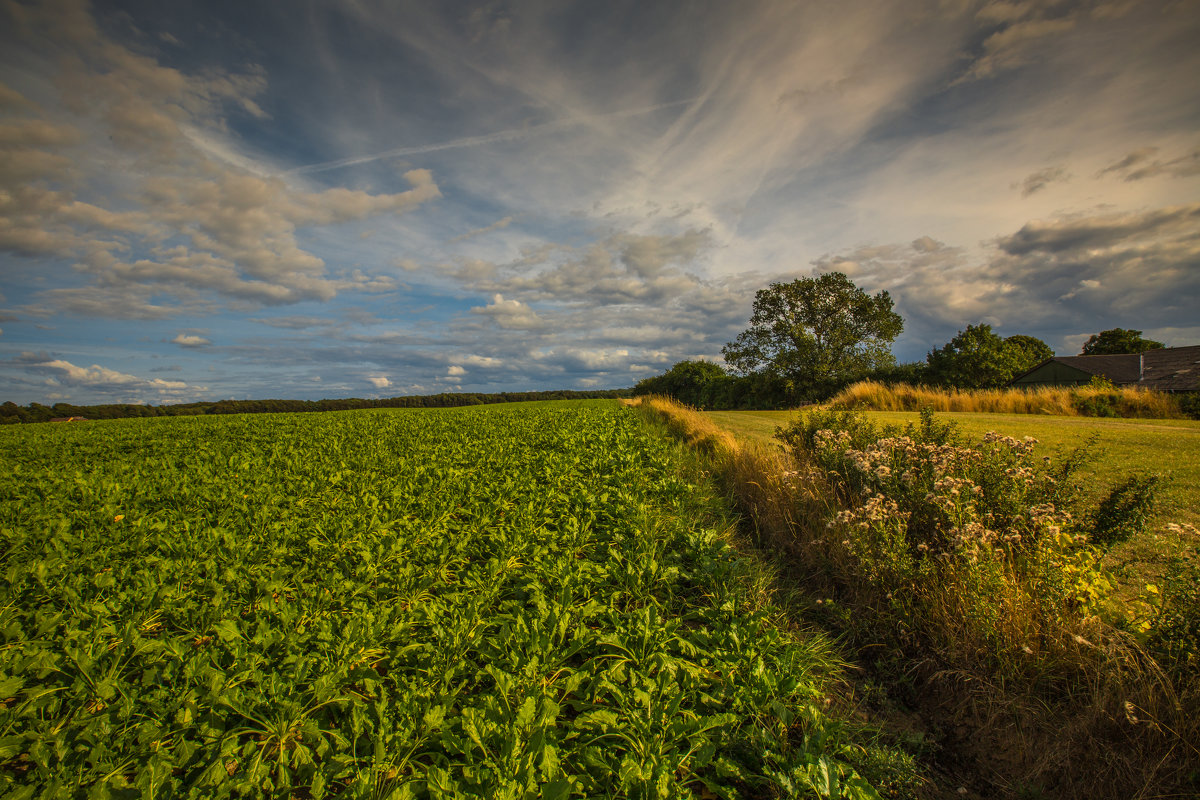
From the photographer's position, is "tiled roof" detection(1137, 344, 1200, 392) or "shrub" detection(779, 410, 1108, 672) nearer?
"shrub" detection(779, 410, 1108, 672)

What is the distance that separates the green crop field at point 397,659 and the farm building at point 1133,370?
25251 millimetres

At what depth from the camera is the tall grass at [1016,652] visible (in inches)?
89.5

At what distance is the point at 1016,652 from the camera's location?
2.90 metres

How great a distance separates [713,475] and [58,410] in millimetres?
55315

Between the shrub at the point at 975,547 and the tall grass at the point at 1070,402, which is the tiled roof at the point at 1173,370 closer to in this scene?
the tall grass at the point at 1070,402

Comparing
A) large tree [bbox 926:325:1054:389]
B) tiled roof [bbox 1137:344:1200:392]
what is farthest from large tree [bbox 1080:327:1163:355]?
tiled roof [bbox 1137:344:1200:392]

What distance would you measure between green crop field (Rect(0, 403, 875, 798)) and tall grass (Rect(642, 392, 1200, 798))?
0.82 m

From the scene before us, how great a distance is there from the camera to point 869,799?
6.15 feet

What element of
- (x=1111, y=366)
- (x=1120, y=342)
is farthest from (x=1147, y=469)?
(x=1120, y=342)

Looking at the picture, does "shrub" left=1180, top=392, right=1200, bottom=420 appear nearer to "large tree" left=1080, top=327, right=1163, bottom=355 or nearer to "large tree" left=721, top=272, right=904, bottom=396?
"large tree" left=721, top=272, right=904, bottom=396

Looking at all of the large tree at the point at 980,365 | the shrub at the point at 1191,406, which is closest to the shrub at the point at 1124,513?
the shrub at the point at 1191,406

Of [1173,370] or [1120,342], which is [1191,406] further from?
[1120,342]

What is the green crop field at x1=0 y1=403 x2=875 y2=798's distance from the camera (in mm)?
2049

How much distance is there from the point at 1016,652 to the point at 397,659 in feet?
13.3
